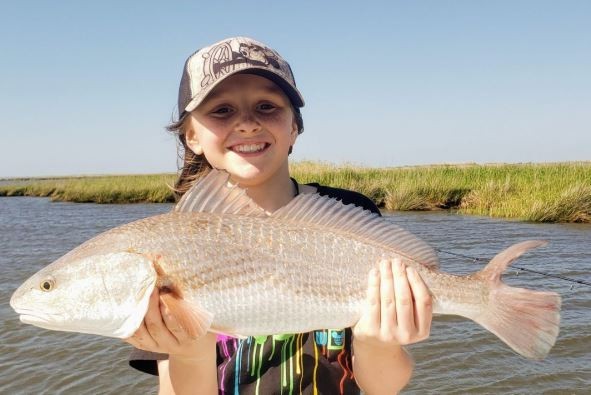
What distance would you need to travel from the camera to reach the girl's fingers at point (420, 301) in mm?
2539

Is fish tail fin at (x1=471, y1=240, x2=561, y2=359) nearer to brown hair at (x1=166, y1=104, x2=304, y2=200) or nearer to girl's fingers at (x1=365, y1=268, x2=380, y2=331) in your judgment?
girl's fingers at (x1=365, y1=268, x2=380, y2=331)

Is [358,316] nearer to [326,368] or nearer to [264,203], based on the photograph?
[326,368]

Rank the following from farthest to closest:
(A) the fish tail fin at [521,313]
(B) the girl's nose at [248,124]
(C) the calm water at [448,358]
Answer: (C) the calm water at [448,358] → (B) the girl's nose at [248,124] → (A) the fish tail fin at [521,313]

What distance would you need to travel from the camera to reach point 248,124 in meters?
3.04

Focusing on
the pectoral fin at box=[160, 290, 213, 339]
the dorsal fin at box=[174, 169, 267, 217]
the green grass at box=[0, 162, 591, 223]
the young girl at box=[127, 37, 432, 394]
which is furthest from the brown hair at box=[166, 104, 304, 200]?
the green grass at box=[0, 162, 591, 223]

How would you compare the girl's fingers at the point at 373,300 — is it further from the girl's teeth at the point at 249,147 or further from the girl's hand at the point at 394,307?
the girl's teeth at the point at 249,147

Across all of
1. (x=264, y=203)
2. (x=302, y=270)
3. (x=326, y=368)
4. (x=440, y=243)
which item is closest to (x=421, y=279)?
(x=302, y=270)

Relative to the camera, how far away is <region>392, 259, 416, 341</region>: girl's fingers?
249 cm

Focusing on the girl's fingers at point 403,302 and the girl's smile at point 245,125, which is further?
the girl's smile at point 245,125

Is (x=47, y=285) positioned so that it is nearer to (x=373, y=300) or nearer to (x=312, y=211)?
(x=312, y=211)

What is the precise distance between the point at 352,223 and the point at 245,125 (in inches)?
34.3

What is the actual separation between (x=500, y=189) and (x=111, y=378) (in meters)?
18.3

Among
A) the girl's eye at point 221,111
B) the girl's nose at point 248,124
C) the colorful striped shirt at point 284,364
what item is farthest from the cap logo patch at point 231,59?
the colorful striped shirt at point 284,364

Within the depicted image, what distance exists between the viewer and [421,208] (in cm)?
2291
